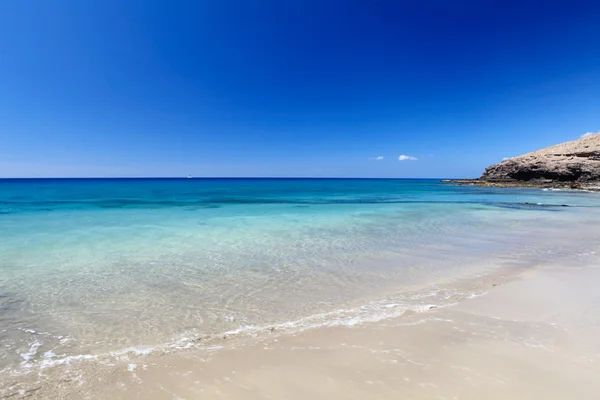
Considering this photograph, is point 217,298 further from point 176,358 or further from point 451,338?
point 451,338

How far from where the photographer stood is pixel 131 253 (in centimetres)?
1026

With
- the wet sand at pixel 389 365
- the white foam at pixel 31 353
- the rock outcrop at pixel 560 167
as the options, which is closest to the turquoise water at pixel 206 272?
the white foam at pixel 31 353

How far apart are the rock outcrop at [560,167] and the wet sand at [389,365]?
6581 centimetres

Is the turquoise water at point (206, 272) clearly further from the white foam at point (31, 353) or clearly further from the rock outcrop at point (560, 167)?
the rock outcrop at point (560, 167)

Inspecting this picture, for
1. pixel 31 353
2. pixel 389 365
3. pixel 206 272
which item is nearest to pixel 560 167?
pixel 206 272

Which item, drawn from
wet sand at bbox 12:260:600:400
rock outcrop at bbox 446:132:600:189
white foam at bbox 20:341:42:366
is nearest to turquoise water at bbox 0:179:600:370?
white foam at bbox 20:341:42:366

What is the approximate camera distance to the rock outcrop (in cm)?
5897

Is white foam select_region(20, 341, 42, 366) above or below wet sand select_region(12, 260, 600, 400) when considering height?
below

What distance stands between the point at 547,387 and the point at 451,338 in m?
1.24

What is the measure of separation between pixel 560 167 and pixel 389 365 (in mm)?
79732

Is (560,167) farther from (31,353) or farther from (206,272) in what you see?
(31,353)

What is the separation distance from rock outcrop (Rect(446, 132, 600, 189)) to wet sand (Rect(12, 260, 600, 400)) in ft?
216

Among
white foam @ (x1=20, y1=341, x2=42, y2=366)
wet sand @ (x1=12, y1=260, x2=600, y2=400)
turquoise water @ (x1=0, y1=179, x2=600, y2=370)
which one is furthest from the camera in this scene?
turquoise water @ (x1=0, y1=179, x2=600, y2=370)

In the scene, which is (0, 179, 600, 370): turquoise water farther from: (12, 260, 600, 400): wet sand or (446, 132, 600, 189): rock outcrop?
(446, 132, 600, 189): rock outcrop
